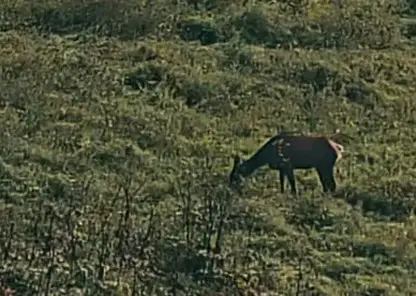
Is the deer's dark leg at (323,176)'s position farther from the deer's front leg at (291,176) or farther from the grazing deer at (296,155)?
the deer's front leg at (291,176)

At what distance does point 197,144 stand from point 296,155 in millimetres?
1103

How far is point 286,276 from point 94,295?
1.78 metres

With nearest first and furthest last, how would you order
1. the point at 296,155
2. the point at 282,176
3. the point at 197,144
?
1. the point at 282,176
2. the point at 296,155
3. the point at 197,144

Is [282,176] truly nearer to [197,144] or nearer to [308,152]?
[308,152]

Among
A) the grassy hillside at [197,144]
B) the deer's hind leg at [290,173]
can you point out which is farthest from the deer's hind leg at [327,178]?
the deer's hind leg at [290,173]

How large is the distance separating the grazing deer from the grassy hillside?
0.51 ft

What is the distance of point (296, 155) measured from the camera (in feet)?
45.4

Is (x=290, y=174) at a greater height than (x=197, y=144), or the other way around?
(x=290, y=174)

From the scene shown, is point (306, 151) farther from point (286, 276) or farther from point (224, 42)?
point (224, 42)

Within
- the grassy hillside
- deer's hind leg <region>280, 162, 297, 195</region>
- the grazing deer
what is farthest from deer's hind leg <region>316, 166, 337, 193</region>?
deer's hind leg <region>280, 162, 297, 195</region>

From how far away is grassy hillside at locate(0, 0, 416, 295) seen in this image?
10.1m

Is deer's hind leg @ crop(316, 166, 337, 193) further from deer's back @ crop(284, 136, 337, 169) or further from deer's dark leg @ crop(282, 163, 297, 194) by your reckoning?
deer's dark leg @ crop(282, 163, 297, 194)

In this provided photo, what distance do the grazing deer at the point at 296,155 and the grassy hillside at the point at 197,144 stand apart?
0.51ft

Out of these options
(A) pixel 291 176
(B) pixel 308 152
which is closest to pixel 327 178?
(A) pixel 291 176
